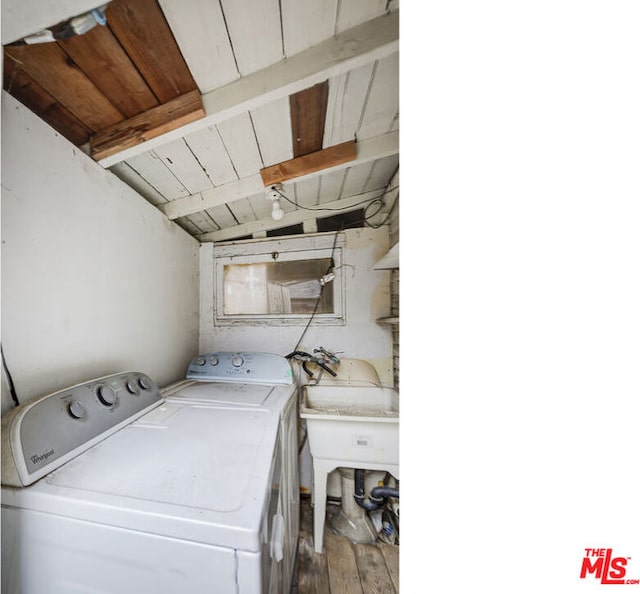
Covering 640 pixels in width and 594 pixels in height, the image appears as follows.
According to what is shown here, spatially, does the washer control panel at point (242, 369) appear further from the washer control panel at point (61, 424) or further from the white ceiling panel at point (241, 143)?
the white ceiling panel at point (241, 143)

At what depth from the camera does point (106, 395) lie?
0.80m

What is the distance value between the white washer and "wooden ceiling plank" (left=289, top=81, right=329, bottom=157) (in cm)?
129

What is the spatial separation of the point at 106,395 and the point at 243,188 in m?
1.16

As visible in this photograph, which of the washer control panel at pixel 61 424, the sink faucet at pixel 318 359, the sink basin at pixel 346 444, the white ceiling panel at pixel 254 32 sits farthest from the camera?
the sink faucet at pixel 318 359

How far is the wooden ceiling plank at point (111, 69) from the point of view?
622mm

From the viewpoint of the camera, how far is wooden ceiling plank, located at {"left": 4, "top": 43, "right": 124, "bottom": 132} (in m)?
0.62

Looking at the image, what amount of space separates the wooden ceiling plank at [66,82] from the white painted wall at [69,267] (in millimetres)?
118

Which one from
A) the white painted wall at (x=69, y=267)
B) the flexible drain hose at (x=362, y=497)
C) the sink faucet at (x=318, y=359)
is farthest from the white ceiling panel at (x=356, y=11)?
the flexible drain hose at (x=362, y=497)

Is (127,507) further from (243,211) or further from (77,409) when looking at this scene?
(243,211)

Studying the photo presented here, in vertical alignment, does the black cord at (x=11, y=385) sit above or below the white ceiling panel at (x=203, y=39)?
below
